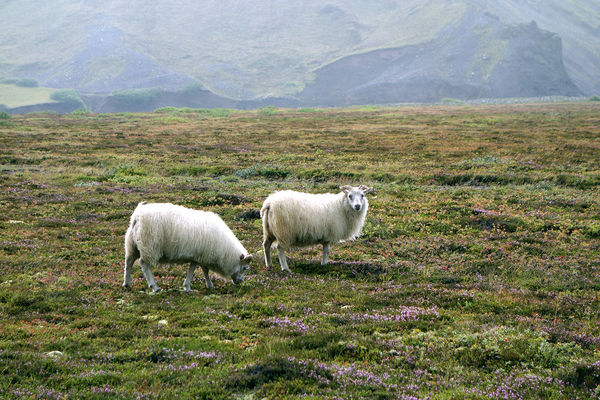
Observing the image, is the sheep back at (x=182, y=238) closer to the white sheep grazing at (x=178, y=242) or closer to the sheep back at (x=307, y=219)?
the white sheep grazing at (x=178, y=242)

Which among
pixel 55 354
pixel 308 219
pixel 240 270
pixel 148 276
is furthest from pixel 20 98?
pixel 55 354

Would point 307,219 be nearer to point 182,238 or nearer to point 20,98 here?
point 182,238

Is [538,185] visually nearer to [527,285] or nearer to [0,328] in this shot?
[527,285]

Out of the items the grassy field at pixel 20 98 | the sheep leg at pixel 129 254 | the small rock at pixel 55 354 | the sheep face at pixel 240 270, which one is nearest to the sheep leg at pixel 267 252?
the sheep face at pixel 240 270

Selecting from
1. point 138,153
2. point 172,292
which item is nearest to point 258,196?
point 172,292

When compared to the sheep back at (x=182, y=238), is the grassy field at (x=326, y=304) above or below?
below

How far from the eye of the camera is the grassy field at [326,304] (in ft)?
23.9

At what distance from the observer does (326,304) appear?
36.7ft

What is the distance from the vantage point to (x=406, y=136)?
184ft

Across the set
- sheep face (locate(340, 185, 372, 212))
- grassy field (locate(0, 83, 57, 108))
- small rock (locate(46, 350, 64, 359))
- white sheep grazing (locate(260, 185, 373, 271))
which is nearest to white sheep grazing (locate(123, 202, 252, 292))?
white sheep grazing (locate(260, 185, 373, 271))

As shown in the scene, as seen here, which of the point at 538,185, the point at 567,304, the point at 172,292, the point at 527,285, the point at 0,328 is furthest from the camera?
the point at 538,185

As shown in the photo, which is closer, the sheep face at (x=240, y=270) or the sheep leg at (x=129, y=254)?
the sheep leg at (x=129, y=254)

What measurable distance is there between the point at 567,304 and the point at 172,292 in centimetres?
956

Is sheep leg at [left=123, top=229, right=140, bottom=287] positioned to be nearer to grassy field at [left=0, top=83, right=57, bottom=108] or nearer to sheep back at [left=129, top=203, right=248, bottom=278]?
Result: sheep back at [left=129, top=203, right=248, bottom=278]
